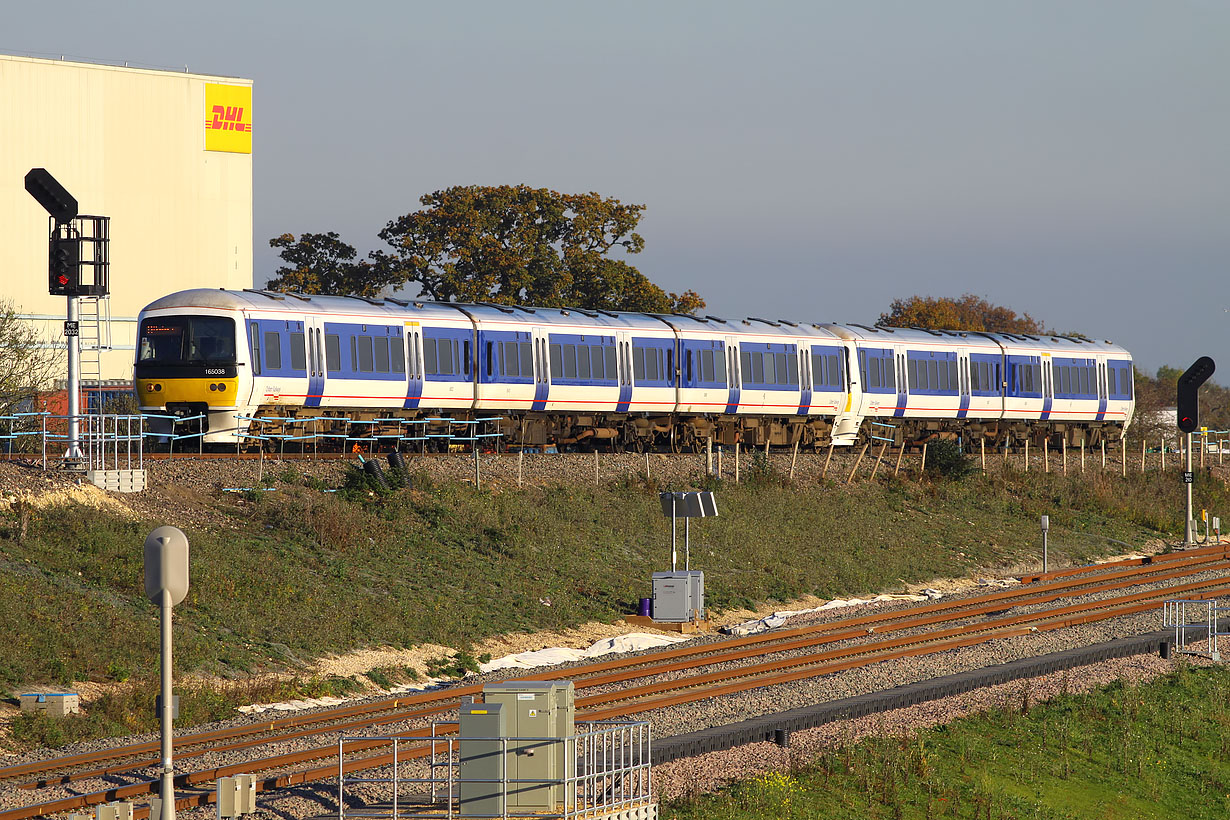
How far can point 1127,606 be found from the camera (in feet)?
112

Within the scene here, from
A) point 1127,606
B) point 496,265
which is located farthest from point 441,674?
point 496,265

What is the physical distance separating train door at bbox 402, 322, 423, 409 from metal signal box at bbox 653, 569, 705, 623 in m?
10.4

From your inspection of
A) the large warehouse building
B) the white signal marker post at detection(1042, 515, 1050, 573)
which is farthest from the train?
the large warehouse building

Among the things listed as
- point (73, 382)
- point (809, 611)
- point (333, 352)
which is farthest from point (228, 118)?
point (809, 611)

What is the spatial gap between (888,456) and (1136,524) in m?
8.17

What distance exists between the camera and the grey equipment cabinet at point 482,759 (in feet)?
51.5

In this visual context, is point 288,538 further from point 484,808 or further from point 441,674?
Result: point 484,808

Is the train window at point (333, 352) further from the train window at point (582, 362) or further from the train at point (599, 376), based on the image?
the train window at point (582, 362)

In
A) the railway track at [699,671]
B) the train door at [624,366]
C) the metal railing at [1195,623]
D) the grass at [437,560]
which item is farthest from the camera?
the train door at [624,366]

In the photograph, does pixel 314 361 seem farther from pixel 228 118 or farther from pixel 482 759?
pixel 228 118

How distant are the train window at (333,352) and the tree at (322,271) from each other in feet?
122

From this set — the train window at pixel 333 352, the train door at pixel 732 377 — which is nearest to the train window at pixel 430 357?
the train window at pixel 333 352

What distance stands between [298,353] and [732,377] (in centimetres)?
1560

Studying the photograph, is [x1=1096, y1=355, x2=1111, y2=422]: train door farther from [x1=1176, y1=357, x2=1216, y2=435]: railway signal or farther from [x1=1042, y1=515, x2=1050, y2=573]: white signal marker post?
[x1=1042, y1=515, x2=1050, y2=573]: white signal marker post
